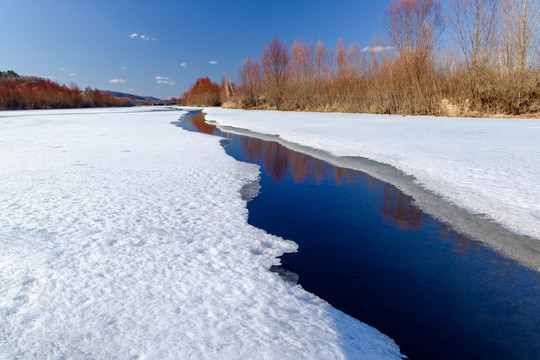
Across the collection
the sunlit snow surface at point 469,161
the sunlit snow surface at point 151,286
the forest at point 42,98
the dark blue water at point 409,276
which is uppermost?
the forest at point 42,98

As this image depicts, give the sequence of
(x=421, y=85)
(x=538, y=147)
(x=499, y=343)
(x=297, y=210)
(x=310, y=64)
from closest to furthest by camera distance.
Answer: (x=499, y=343) < (x=297, y=210) < (x=538, y=147) < (x=421, y=85) < (x=310, y=64)

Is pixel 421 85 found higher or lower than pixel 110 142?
higher

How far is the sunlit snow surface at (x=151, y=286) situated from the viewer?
1.33 m

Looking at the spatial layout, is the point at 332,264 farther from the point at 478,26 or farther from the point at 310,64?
the point at 310,64

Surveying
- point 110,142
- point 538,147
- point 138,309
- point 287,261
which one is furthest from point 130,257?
point 110,142

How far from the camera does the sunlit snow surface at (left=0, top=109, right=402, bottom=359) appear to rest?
133cm

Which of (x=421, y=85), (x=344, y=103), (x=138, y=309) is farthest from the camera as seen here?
(x=344, y=103)

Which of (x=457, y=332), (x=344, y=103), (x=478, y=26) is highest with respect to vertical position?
(x=478, y=26)

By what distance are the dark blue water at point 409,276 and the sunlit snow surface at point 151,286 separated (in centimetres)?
19

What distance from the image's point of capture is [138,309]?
1.56 m

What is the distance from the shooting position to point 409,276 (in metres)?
2.01

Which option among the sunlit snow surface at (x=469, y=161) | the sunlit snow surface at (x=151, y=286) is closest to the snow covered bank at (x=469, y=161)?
the sunlit snow surface at (x=469, y=161)

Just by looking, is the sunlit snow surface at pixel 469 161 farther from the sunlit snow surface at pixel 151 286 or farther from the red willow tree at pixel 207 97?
the red willow tree at pixel 207 97

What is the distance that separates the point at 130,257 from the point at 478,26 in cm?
1566
